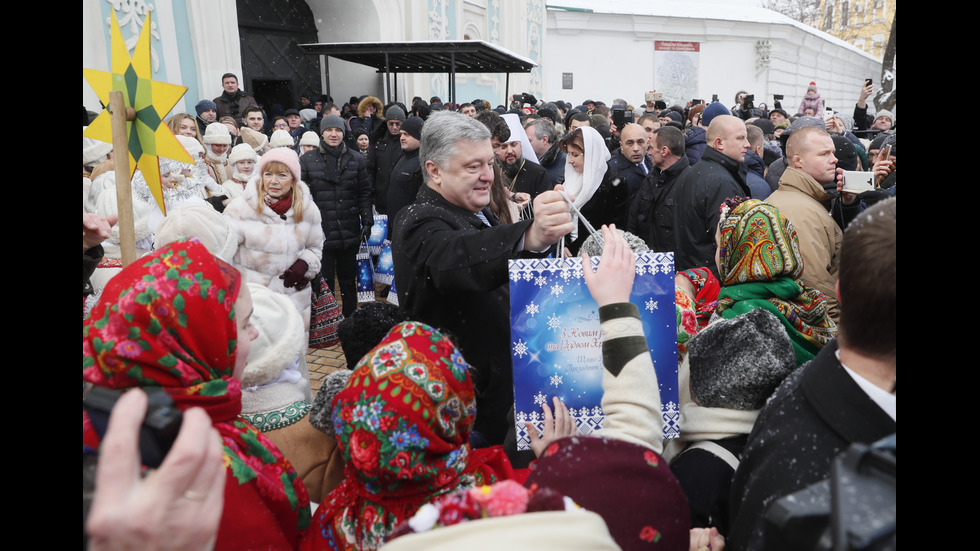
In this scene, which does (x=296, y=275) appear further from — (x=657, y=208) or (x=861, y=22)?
(x=861, y=22)

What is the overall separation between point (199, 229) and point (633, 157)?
12.0ft

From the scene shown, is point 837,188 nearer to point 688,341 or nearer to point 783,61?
point 688,341

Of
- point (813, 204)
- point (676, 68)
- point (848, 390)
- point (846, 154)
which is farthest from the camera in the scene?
point (676, 68)

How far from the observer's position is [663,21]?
2777 centimetres

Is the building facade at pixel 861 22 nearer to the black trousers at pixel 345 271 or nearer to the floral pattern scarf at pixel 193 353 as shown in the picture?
the black trousers at pixel 345 271

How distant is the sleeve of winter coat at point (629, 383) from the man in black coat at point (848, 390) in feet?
0.89

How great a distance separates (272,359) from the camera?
198 centimetres

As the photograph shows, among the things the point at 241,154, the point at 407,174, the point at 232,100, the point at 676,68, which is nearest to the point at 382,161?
the point at 407,174

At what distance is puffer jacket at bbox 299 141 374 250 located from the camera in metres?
5.84

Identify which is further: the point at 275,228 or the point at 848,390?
the point at 275,228

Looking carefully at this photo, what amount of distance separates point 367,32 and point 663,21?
56.5 ft

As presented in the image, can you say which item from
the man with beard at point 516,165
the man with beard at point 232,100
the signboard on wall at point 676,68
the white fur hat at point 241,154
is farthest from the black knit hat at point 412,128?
the signboard on wall at point 676,68

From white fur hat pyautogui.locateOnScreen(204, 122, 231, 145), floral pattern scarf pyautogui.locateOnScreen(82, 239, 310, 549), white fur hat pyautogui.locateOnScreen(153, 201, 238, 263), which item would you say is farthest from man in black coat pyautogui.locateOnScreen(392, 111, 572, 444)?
white fur hat pyautogui.locateOnScreen(204, 122, 231, 145)
